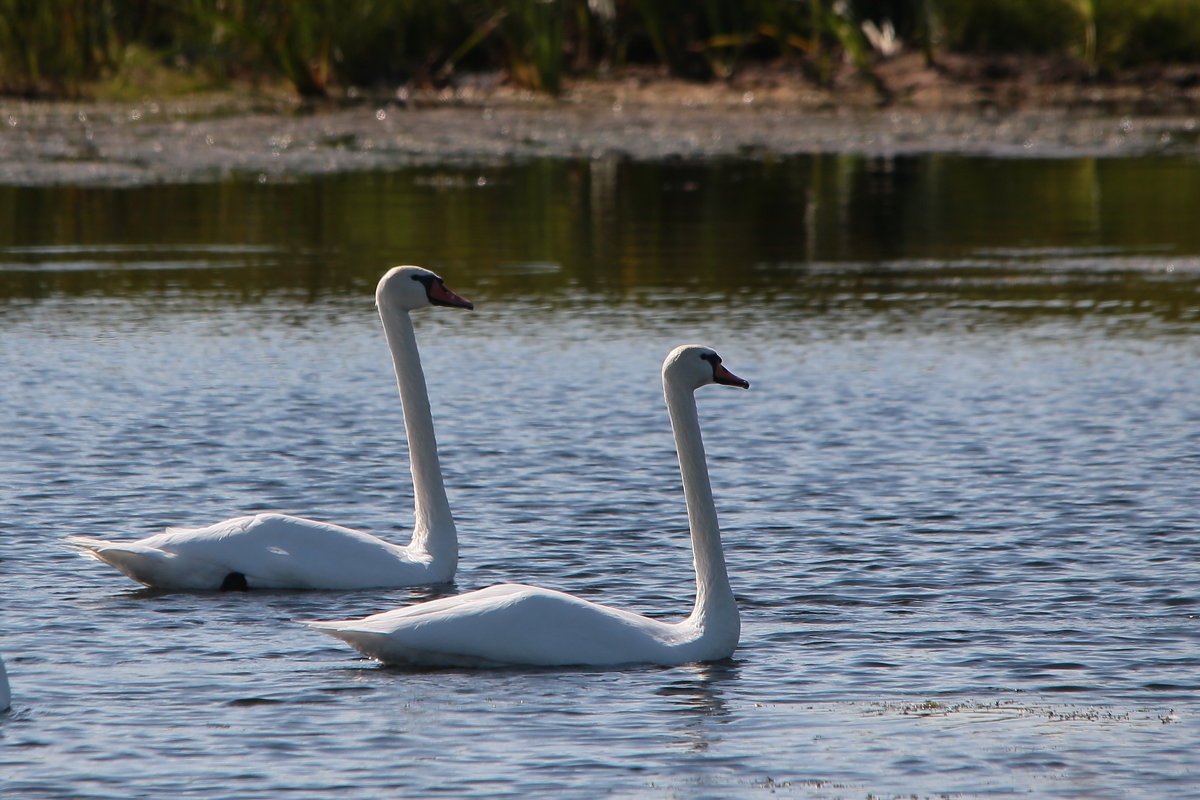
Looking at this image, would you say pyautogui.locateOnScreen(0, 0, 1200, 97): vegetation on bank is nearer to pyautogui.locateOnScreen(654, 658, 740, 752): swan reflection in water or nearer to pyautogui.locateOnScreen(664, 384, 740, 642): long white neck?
pyautogui.locateOnScreen(664, 384, 740, 642): long white neck

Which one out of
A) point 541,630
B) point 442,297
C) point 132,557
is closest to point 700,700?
point 541,630

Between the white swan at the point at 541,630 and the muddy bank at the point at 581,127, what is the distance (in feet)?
57.6

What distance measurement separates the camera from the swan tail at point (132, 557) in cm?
708

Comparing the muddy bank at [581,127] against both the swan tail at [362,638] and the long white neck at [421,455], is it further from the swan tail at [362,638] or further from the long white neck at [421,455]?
the swan tail at [362,638]

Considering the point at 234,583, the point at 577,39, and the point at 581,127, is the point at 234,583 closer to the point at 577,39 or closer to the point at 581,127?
the point at 581,127

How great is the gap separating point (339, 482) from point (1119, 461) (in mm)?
3544

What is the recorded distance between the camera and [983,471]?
9.39 m

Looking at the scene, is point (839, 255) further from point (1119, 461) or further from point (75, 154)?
point (75, 154)

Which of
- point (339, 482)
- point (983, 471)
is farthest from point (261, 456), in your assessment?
point (983, 471)

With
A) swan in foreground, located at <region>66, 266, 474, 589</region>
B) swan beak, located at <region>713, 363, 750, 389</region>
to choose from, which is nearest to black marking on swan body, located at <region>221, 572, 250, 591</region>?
swan in foreground, located at <region>66, 266, 474, 589</region>

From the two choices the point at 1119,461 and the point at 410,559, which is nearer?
the point at 410,559

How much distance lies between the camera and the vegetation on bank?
3198cm

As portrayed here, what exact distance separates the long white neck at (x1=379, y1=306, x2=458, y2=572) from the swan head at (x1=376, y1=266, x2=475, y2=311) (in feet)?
0.16

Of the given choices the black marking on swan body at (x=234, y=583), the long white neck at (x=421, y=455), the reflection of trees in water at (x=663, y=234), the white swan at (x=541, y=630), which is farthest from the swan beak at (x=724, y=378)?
the reflection of trees in water at (x=663, y=234)
